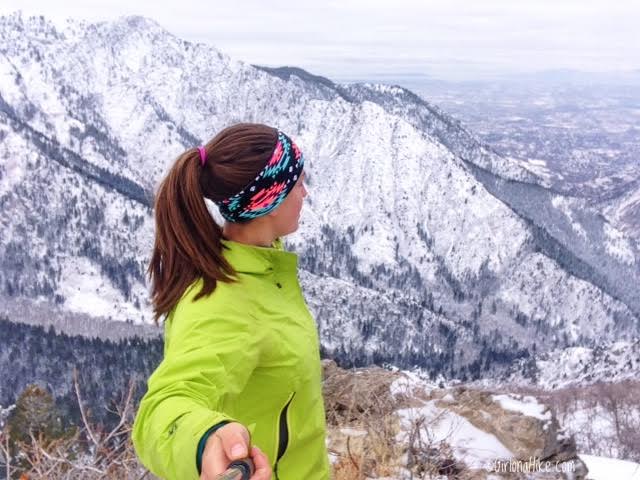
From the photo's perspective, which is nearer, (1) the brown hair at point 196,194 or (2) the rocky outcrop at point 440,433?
(1) the brown hair at point 196,194

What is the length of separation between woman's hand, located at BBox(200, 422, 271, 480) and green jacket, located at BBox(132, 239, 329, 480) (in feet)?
0.31

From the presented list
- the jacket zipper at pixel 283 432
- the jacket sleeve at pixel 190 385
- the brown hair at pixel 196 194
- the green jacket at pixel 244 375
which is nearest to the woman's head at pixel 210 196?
the brown hair at pixel 196 194

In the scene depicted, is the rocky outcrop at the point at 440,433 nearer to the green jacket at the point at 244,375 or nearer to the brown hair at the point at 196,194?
the green jacket at the point at 244,375

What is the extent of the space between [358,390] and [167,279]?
9.14m

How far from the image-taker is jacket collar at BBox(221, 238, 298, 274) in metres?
3.31

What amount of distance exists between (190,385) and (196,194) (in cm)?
123

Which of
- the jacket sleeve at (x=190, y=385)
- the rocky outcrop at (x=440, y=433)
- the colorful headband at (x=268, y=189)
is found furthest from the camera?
the rocky outcrop at (x=440, y=433)

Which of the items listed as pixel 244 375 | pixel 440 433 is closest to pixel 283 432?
pixel 244 375

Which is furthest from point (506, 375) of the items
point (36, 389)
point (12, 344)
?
point (36, 389)

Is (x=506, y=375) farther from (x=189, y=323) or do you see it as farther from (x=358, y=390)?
(x=189, y=323)

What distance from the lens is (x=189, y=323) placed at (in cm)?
276

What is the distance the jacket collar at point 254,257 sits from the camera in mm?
3307

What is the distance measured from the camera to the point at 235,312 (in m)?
2.91

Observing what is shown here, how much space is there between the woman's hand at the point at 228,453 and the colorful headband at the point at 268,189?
1.62 meters
